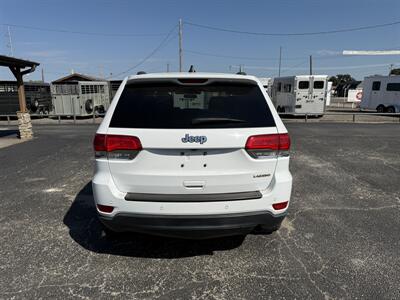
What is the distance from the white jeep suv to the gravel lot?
1.60 ft

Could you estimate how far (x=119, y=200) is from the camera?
2674 millimetres

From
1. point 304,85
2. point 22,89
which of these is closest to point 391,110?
point 304,85

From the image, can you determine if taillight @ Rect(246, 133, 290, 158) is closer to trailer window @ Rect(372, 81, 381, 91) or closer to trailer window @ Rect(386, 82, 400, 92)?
trailer window @ Rect(386, 82, 400, 92)

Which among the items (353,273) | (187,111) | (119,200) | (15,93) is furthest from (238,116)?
(15,93)

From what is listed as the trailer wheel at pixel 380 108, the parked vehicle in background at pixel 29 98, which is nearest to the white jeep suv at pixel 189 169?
the parked vehicle in background at pixel 29 98

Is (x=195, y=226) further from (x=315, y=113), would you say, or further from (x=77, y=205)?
(x=315, y=113)

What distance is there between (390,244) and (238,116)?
2.41 metres

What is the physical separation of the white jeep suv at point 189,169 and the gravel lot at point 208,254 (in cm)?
49

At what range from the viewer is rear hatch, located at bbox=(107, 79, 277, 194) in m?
2.58

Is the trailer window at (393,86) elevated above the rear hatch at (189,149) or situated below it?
above

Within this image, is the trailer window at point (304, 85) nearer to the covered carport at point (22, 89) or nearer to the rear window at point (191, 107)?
the covered carport at point (22, 89)

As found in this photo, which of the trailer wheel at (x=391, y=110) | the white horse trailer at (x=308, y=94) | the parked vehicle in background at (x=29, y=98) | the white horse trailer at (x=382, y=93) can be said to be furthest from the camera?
the trailer wheel at (x=391, y=110)

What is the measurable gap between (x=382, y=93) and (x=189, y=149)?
26.6 meters

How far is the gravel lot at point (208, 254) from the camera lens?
267 centimetres
